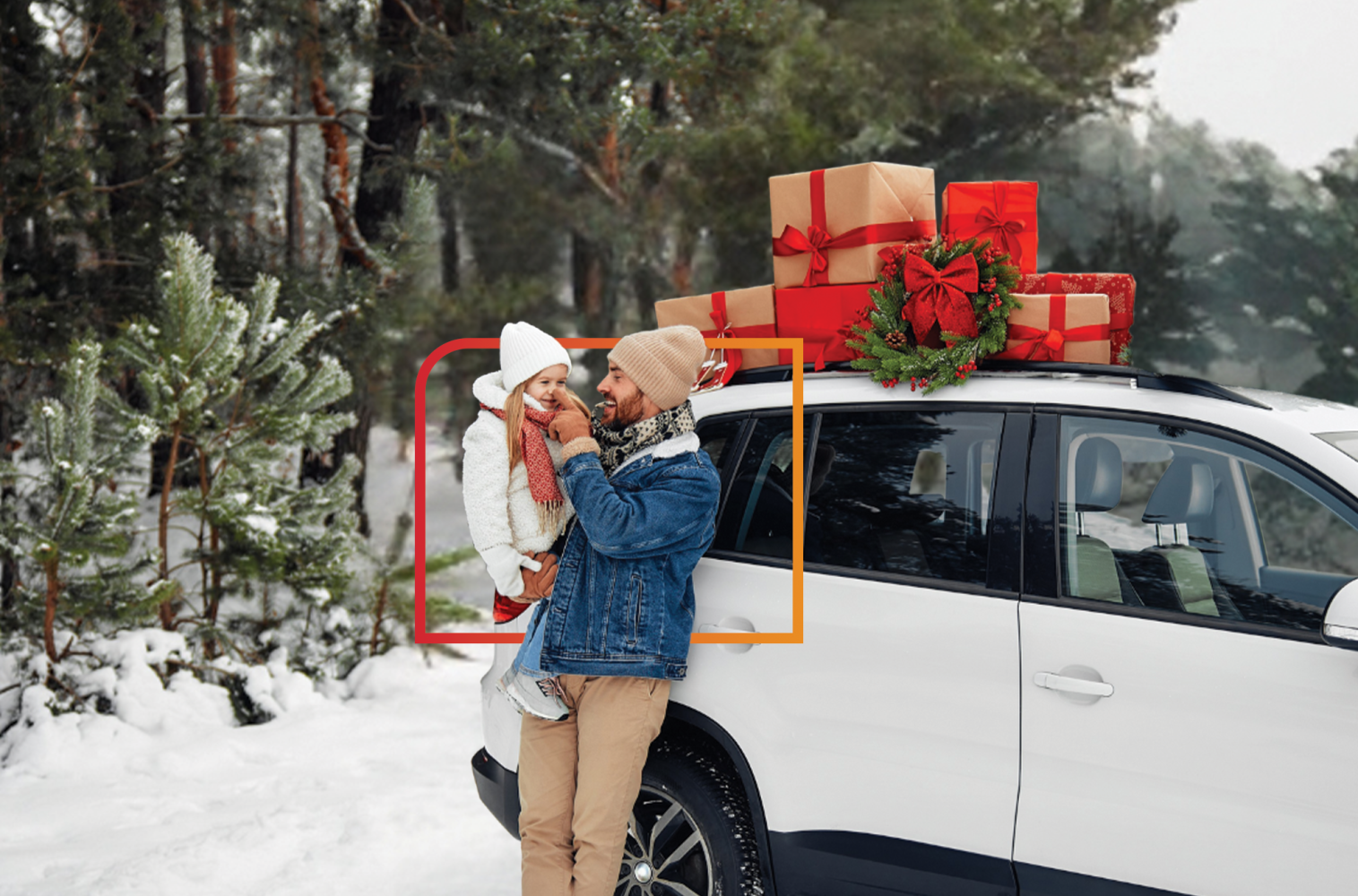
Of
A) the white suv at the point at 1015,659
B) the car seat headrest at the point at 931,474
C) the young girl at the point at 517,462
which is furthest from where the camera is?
the car seat headrest at the point at 931,474

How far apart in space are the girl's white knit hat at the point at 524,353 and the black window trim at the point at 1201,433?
3.81 ft

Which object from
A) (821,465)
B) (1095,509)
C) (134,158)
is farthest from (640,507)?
(134,158)

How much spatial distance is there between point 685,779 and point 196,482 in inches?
218

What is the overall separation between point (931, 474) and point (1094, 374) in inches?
20.0

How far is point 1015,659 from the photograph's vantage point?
253 centimetres

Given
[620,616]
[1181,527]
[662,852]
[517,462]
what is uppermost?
[517,462]

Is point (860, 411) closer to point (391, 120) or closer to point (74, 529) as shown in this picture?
point (74, 529)

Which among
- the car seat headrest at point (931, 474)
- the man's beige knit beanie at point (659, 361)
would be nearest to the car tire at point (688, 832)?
the car seat headrest at point (931, 474)

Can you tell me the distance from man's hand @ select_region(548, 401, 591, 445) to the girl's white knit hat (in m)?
0.12

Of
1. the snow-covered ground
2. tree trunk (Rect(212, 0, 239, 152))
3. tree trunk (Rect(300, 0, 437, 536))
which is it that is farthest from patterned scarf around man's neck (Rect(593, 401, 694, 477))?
tree trunk (Rect(212, 0, 239, 152))

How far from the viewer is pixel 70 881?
3973mm

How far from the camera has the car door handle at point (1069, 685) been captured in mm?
2430

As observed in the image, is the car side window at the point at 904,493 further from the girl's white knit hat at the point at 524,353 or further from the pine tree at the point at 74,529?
the pine tree at the point at 74,529

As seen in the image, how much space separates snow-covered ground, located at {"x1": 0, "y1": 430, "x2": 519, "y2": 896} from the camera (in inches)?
161
